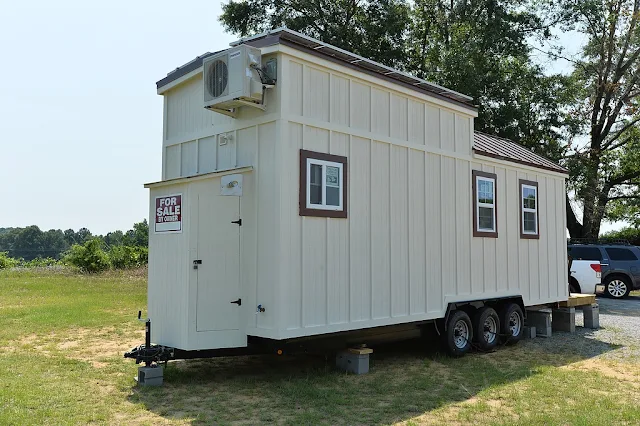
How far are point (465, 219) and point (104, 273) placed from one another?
1989 cm

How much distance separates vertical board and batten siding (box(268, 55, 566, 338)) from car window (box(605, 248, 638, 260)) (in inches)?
403

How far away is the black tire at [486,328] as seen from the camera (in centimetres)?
982

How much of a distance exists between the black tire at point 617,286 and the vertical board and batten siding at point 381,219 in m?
10.3

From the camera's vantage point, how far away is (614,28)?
2506 centimetres

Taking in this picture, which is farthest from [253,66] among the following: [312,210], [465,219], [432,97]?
[465,219]

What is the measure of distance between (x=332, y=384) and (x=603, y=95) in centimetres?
2329

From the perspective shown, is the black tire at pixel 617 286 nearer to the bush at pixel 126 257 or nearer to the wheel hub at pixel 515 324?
the wheel hub at pixel 515 324

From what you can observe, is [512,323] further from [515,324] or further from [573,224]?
[573,224]

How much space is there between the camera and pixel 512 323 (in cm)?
1080

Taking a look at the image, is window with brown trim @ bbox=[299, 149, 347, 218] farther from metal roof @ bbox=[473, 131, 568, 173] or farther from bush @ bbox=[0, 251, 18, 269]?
bush @ bbox=[0, 251, 18, 269]

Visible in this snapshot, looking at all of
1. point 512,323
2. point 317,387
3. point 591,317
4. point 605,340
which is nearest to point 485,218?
point 512,323

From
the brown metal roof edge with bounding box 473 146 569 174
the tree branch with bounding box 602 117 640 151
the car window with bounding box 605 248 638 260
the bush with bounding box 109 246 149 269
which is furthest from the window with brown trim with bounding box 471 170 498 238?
the bush with bounding box 109 246 149 269

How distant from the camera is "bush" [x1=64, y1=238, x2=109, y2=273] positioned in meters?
26.1

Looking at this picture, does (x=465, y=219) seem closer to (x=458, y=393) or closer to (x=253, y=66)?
(x=458, y=393)
